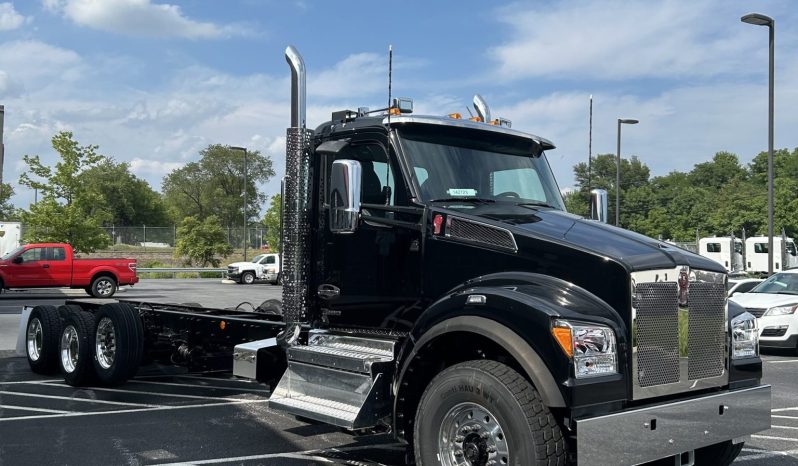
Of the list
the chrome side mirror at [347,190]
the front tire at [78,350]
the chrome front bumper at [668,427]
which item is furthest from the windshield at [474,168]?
the front tire at [78,350]

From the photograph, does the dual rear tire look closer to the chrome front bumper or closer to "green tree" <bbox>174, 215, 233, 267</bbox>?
the chrome front bumper

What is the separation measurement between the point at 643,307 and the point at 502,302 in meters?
0.82

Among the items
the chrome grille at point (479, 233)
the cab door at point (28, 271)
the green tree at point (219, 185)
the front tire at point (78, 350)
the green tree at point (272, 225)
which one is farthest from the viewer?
the green tree at point (219, 185)

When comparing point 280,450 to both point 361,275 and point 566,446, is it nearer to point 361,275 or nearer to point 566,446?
point 361,275

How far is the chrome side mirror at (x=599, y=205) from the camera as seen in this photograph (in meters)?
6.50

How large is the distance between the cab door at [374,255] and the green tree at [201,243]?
137 ft

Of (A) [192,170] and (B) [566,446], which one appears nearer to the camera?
(B) [566,446]

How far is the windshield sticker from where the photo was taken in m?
5.31

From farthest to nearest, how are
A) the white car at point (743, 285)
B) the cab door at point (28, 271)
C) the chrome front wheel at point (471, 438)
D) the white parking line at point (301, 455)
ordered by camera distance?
1. the cab door at point (28, 271)
2. the white car at point (743, 285)
3. the white parking line at point (301, 455)
4. the chrome front wheel at point (471, 438)

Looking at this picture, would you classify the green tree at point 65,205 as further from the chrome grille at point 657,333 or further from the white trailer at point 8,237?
the chrome grille at point 657,333

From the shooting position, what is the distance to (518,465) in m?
3.97

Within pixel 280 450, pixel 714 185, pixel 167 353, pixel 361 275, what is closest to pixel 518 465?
pixel 361 275

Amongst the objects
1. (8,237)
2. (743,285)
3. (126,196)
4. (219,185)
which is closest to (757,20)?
(743,285)

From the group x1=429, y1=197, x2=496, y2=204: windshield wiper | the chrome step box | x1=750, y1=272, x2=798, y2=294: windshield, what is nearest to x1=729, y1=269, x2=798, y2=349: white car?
x1=750, y1=272, x2=798, y2=294: windshield
